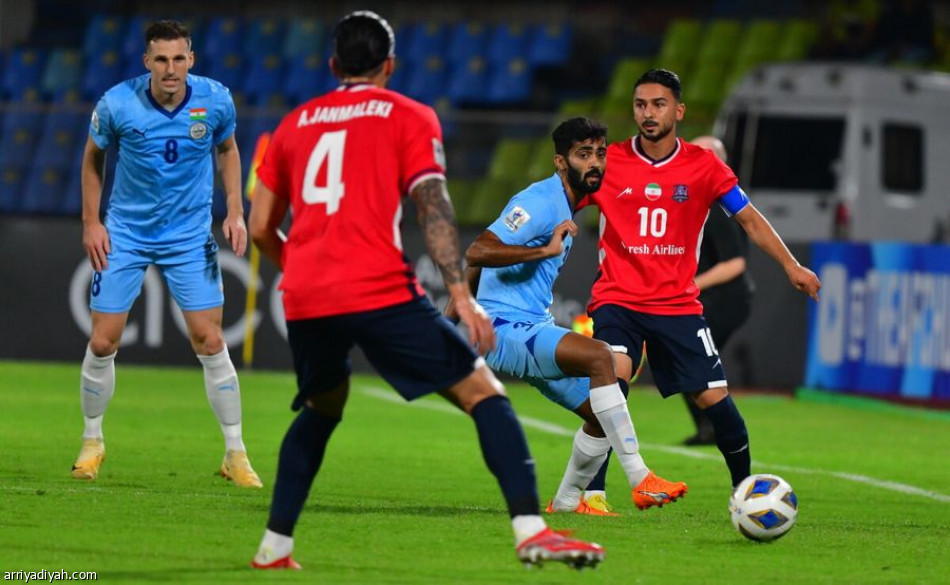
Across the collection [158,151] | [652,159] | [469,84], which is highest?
[469,84]

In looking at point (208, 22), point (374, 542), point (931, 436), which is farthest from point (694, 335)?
point (208, 22)

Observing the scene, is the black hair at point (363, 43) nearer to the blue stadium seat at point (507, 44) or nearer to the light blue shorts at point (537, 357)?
the light blue shorts at point (537, 357)

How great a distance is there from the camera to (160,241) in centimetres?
929

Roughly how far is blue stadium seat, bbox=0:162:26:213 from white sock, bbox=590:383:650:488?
13.9 m

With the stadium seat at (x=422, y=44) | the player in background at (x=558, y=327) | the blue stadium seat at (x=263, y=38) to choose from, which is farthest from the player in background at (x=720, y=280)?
the blue stadium seat at (x=263, y=38)

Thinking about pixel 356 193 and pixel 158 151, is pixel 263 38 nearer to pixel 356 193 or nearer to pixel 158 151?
pixel 158 151

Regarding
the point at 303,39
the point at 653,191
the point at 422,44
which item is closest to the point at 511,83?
the point at 422,44

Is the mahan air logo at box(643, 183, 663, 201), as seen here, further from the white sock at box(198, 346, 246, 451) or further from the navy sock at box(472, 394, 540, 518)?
→ the navy sock at box(472, 394, 540, 518)

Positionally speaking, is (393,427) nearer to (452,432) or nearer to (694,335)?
(452,432)

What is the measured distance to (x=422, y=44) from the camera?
82.2 feet

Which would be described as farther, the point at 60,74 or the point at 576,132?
the point at 60,74

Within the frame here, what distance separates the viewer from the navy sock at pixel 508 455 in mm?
6098

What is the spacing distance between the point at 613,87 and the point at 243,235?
14.9m

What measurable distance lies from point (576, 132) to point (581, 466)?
59.8 inches
